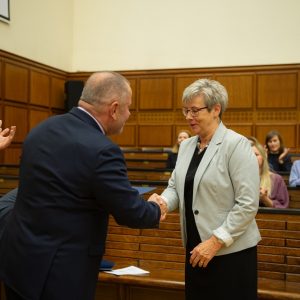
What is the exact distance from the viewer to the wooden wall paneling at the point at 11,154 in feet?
27.7

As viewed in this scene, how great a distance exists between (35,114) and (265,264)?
744cm

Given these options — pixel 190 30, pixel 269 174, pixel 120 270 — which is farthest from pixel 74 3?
pixel 120 270

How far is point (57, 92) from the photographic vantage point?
9.96m

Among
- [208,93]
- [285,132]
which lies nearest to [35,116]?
[285,132]

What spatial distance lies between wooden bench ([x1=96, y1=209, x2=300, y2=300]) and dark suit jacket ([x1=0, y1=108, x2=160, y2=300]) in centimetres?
126

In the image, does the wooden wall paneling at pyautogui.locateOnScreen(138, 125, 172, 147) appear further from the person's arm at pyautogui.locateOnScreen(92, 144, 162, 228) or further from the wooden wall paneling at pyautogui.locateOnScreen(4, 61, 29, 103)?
the person's arm at pyautogui.locateOnScreen(92, 144, 162, 228)

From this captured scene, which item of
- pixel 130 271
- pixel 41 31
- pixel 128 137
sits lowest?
pixel 130 271

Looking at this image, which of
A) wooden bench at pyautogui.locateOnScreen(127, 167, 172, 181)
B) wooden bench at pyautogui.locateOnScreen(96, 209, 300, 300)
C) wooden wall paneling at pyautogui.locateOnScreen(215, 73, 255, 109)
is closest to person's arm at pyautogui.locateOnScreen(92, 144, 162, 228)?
wooden bench at pyautogui.locateOnScreen(96, 209, 300, 300)

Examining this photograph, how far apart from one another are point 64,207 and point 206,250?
714 mm

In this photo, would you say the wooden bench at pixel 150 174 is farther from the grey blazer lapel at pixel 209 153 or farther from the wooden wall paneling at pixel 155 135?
the wooden wall paneling at pixel 155 135

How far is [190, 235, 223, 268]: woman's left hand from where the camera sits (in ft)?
6.11

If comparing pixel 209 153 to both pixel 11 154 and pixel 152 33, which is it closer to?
pixel 11 154

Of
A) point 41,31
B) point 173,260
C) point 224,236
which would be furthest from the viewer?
point 41,31

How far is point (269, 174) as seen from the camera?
3.77 meters
